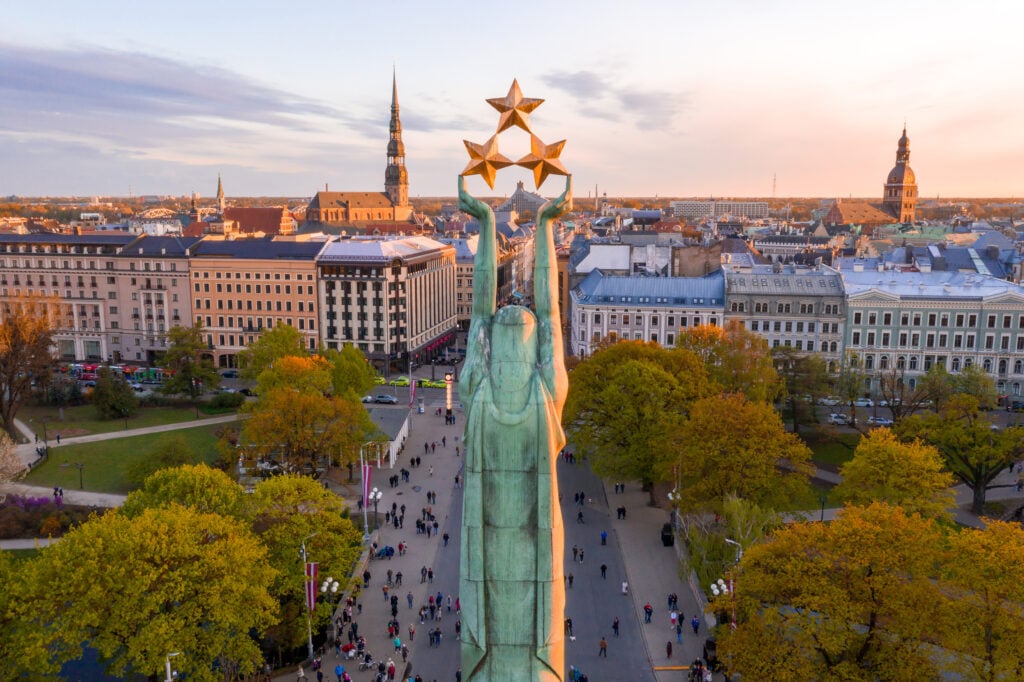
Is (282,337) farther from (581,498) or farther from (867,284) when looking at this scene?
(867,284)

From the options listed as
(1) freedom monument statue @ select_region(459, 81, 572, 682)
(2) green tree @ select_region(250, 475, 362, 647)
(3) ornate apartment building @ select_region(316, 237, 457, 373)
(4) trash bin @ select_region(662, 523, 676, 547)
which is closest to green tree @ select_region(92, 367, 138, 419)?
(3) ornate apartment building @ select_region(316, 237, 457, 373)

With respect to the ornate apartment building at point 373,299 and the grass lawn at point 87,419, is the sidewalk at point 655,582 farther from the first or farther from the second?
the ornate apartment building at point 373,299

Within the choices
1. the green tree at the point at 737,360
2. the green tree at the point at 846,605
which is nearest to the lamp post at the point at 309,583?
the green tree at the point at 846,605

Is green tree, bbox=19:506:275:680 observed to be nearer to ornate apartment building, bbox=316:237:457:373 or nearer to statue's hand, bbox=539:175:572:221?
statue's hand, bbox=539:175:572:221

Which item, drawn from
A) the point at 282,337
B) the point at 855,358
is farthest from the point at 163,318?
the point at 855,358

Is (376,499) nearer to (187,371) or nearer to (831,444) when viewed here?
(831,444)
